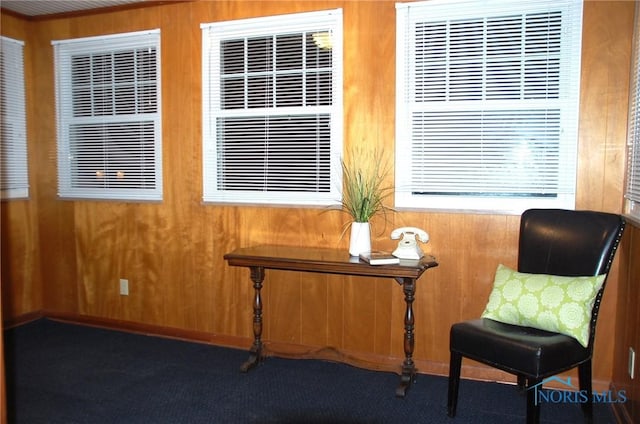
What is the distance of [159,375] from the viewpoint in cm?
316

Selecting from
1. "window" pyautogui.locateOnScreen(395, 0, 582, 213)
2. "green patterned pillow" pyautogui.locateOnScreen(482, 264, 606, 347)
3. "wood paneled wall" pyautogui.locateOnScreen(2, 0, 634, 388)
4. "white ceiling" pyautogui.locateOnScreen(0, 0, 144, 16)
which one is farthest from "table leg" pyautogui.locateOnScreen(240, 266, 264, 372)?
"white ceiling" pyautogui.locateOnScreen(0, 0, 144, 16)

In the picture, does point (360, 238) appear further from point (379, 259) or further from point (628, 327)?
point (628, 327)

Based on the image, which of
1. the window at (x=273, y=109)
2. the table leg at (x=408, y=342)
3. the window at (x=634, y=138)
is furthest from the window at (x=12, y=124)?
the window at (x=634, y=138)

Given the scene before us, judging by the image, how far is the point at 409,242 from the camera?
9.84ft

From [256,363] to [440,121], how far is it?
1942mm

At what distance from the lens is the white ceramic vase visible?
10.1 ft

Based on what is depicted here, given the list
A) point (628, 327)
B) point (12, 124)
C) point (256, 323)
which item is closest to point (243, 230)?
point (256, 323)

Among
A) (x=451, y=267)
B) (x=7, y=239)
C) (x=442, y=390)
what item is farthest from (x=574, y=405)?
(x=7, y=239)

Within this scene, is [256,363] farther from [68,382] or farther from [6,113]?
[6,113]

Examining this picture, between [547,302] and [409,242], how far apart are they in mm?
862

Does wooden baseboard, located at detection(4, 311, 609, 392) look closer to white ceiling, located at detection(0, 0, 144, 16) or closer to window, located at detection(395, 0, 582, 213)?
window, located at detection(395, 0, 582, 213)

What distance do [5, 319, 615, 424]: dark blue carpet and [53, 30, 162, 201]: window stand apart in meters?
1.25

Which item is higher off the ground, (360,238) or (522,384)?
(360,238)

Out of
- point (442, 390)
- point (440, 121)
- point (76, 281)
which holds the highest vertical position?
point (440, 121)
